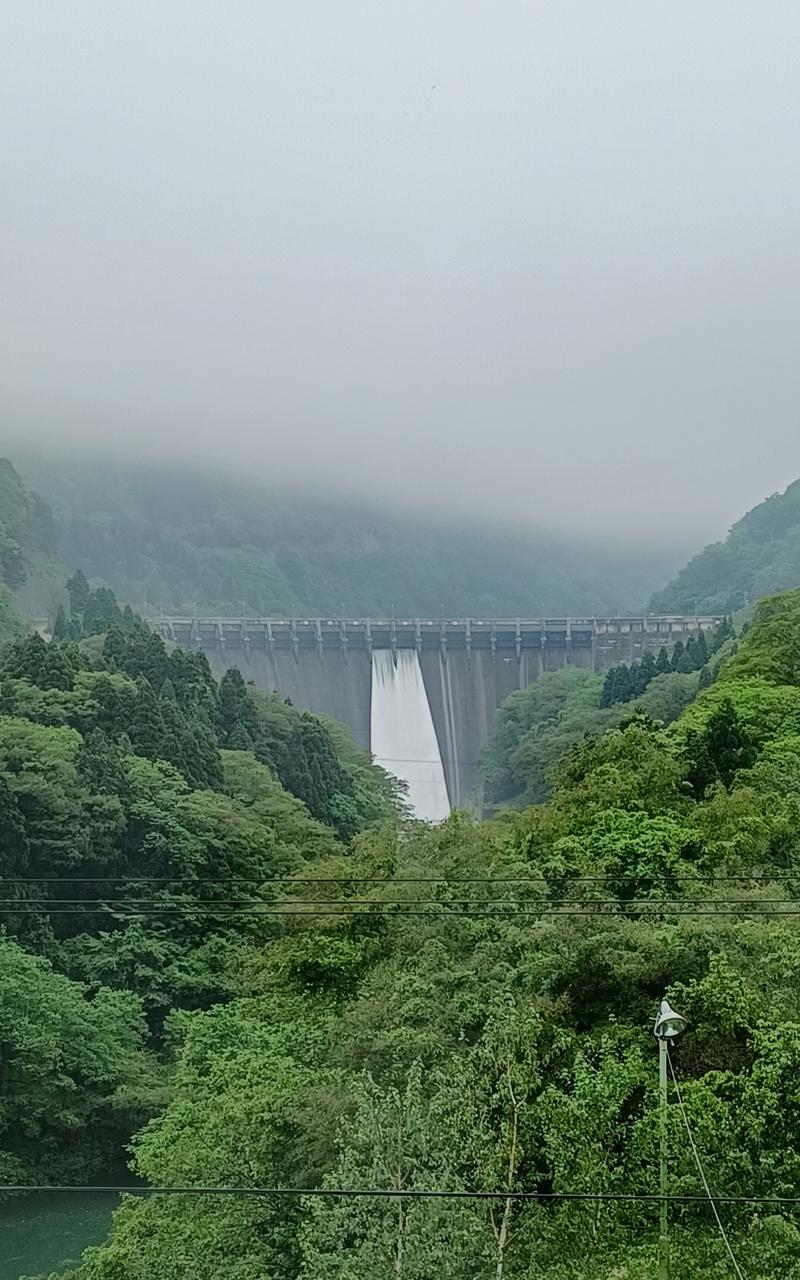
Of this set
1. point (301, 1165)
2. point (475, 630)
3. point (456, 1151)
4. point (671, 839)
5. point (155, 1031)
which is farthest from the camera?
point (475, 630)

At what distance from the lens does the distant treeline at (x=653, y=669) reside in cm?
3819

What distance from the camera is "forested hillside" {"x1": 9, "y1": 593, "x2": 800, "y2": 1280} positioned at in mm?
7809

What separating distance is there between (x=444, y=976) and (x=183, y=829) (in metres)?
11.5

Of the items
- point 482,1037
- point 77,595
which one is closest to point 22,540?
Result: point 77,595

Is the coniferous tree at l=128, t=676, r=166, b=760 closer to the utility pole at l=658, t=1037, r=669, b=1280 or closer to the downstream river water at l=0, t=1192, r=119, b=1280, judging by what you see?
the downstream river water at l=0, t=1192, r=119, b=1280

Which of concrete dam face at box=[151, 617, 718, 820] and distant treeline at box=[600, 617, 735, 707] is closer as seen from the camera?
distant treeline at box=[600, 617, 735, 707]

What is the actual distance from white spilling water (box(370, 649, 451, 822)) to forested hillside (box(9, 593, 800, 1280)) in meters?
25.9

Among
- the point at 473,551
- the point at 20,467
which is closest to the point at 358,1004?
the point at 20,467

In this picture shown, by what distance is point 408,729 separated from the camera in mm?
45625

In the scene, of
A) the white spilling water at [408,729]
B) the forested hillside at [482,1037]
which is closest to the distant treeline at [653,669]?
the white spilling water at [408,729]

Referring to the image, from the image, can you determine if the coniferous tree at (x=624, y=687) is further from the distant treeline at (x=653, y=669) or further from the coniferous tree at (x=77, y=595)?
the coniferous tree at (x=77, y=595)

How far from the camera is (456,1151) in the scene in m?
8.34

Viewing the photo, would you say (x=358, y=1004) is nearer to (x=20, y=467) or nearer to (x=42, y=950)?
(x=42, y=950)

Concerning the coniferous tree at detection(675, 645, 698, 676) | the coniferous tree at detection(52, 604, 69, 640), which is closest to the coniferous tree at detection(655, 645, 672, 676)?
the coniferous tree at detection(675, 645, 698, 676)
